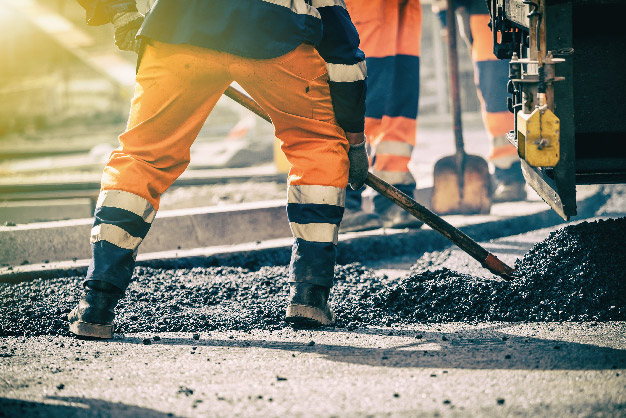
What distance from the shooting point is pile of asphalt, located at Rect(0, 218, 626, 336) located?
2805 mm

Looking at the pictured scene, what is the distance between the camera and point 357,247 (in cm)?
407

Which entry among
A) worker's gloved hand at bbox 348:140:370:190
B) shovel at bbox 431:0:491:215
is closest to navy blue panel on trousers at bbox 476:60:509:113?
shovel at bbox 431:0:491:215

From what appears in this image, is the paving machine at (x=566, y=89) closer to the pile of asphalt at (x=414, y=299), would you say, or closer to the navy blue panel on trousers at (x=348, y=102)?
the pile of asphalt at (x=414, y=299)

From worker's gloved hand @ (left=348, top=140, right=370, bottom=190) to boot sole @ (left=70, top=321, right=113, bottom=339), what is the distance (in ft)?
3.65

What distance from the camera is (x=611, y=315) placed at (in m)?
2.71

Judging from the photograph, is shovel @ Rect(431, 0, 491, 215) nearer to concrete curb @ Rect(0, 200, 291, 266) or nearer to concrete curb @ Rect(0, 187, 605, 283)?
concrete curb @ Rect(0, 187, 605, 283)

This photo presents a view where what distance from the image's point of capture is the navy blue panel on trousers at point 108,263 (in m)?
2.56

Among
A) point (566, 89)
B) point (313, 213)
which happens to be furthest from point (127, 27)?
point (566, 89)

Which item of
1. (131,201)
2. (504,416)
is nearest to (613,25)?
(504,416)

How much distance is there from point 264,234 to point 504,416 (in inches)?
107

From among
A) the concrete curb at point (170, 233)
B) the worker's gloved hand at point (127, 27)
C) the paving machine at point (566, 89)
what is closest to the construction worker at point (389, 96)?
the concrete curb at point (170, 233)

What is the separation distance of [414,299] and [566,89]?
102cm

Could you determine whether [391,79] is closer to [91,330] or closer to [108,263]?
[108,263]

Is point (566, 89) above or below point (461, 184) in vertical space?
above
